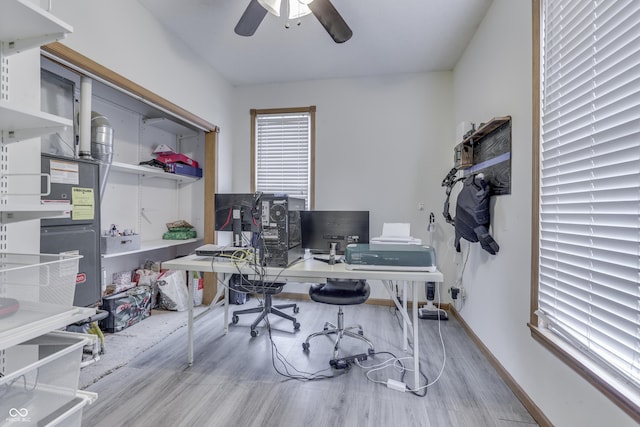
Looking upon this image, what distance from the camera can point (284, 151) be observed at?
368cm

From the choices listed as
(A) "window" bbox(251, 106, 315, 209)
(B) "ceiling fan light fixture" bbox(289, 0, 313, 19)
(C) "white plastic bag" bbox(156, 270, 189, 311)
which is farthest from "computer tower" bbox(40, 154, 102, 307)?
(A) "window" bbox(251, 106, 315, 209)

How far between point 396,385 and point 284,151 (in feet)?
9.52

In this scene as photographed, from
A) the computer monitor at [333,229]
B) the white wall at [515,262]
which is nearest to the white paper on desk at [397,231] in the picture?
the computer monitor at [333,229]

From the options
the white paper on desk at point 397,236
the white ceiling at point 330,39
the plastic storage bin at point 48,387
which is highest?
the white ceiling at point 330,39

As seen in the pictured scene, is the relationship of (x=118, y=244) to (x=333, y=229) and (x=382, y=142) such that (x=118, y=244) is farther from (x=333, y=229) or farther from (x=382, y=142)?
(x=382, y=142)

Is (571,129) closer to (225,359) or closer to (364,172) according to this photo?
(364,172)

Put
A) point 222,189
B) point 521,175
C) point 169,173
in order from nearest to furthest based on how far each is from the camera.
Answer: point 521,175 → point 169,173 → point 222,189

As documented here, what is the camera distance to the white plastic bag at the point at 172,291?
3037 mm

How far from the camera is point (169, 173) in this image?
9.82ft

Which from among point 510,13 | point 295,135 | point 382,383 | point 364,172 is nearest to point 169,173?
point 295,135

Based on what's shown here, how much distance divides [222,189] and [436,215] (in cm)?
268

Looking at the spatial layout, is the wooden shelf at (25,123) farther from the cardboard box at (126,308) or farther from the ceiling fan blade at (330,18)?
the cardboard box at (126,308)

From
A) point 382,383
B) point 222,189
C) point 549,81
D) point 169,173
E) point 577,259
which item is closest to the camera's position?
point 577,259

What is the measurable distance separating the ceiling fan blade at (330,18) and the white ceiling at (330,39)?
33 cm
